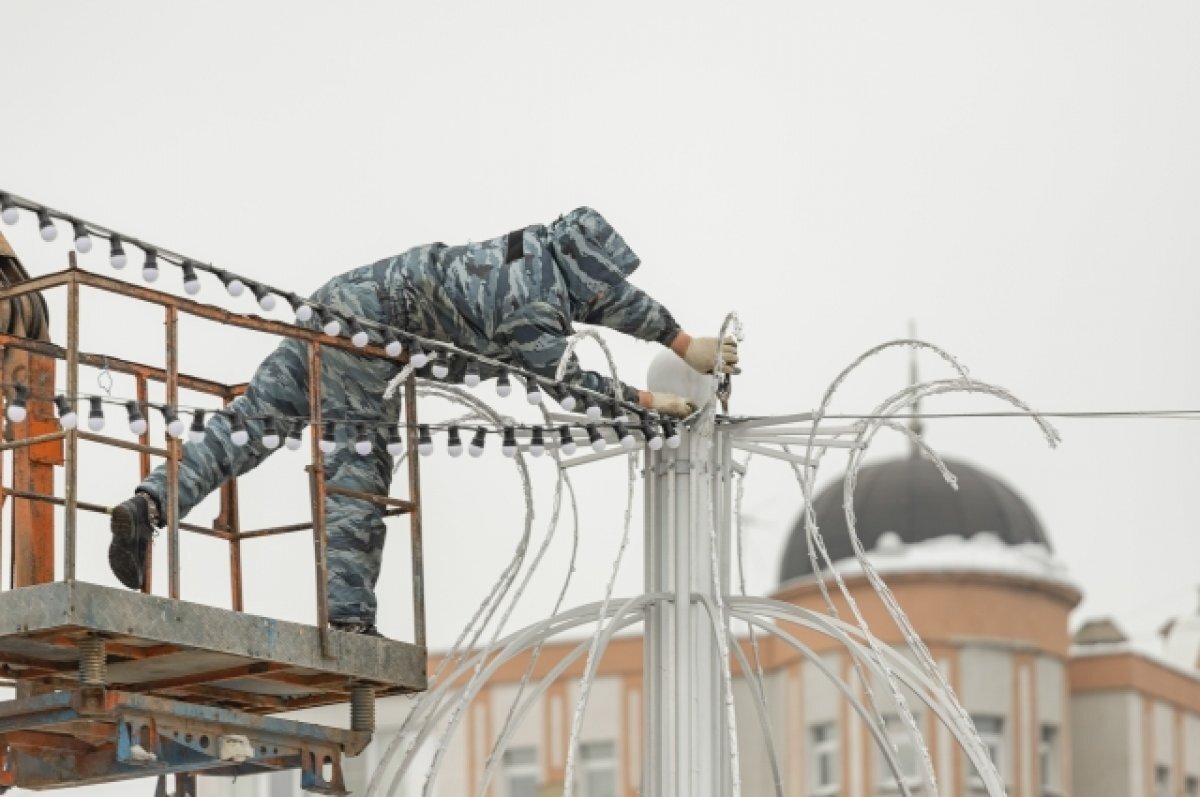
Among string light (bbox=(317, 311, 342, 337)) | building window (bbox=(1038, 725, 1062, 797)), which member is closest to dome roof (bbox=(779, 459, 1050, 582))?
building window (bbox=(1038, 725, 1062, 797))

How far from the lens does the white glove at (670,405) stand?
17516 mm

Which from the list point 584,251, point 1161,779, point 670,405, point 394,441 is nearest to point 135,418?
point 394,441

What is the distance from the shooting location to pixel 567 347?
1708cm

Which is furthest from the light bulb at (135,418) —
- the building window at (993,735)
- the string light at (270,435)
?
the building window at (993,735)

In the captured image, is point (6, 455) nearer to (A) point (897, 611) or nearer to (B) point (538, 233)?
(B) point (538, 233)

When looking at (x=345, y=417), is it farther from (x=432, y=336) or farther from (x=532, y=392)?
(x=532, y=392)

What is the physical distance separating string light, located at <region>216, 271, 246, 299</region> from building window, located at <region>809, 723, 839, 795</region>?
43.4m

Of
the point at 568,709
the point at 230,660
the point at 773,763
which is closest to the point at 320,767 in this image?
the point at 230,660

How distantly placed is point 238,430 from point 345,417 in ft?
2.83

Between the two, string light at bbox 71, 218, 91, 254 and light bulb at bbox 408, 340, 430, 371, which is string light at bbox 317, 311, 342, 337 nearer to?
light bulb at bbox 408, 340, 430, 371

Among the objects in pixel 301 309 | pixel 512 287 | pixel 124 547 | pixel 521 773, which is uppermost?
pixel 512 287

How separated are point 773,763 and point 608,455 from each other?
1896 millimetres

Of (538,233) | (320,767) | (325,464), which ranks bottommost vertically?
(320,767)

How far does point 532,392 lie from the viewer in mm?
16969
